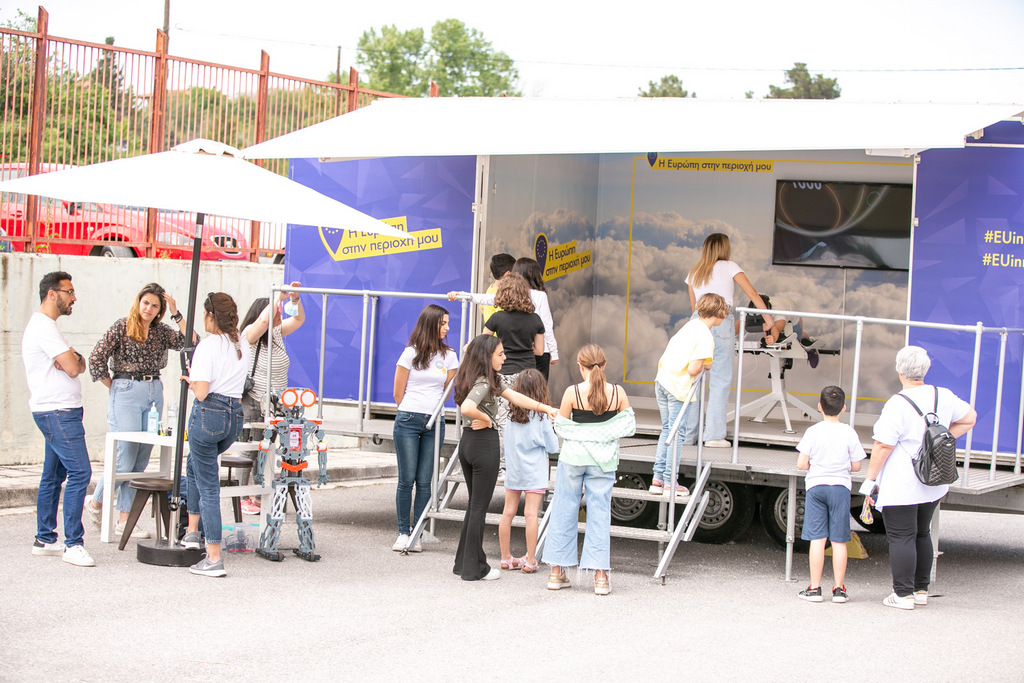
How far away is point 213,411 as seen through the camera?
6.53 meters

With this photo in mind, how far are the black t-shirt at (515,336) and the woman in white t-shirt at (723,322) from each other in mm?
1223

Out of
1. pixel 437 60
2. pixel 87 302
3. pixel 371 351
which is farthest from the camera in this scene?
pixel 437 60

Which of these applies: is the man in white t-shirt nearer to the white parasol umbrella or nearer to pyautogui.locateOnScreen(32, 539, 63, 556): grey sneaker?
pyautogui.locateOnScreen(32, 539, 63, 556): grey sneaker

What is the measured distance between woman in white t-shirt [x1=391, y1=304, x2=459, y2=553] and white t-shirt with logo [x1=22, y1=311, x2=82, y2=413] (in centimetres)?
202

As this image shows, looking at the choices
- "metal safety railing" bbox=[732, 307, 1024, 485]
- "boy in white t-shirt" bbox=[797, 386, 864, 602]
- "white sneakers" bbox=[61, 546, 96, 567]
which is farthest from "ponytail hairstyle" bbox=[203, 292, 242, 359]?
"boy in white t-shirt" bbox=[797, 386, 864, 602]

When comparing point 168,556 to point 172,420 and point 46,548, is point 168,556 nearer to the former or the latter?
point 46,548

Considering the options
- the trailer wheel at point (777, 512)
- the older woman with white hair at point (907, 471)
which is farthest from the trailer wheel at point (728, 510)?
the older woman with white hair at point (907, 471)

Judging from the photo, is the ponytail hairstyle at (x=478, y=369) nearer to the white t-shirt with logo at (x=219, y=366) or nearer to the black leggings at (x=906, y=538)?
the white t-shirt with logo at (x=219, y=366)

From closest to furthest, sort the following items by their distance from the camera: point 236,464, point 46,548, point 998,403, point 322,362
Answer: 1. point 46,548
2. point 998,403
3. point 236,464
4. point 322,362

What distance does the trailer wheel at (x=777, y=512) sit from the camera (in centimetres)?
805

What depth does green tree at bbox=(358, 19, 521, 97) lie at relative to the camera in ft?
180

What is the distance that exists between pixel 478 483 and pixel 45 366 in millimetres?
2621

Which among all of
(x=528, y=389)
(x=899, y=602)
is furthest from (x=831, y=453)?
(x=528, y=389)

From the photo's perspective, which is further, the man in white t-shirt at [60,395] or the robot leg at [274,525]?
the robot leg at [274,525]
